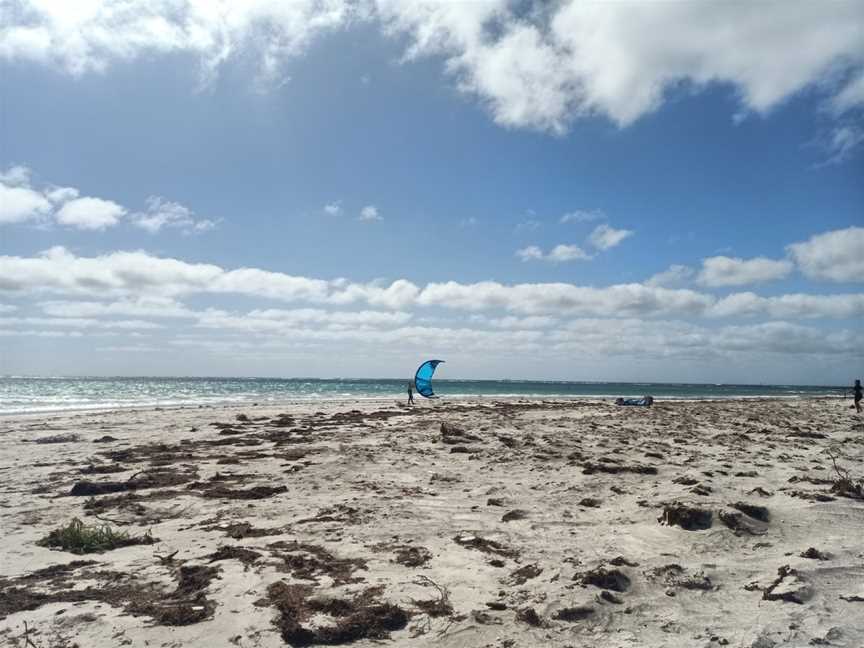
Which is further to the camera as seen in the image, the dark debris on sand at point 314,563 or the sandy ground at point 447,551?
the dark debris on sand at point 314,563

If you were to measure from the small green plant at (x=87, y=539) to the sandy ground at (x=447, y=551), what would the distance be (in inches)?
7.3

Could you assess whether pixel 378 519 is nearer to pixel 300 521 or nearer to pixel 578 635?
pixel 300 521

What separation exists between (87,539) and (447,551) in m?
4.41

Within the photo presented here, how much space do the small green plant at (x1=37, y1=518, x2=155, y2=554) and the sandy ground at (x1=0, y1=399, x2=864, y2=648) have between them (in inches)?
7.3

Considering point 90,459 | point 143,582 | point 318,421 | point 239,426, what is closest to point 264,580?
point 143,582

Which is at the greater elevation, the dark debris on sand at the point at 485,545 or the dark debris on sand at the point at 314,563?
the dark debris on sand at the point at 485,545

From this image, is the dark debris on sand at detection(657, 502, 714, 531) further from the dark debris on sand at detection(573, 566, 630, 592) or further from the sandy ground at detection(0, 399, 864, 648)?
the dark debris on sand at detection(573, 566, 630, 592)

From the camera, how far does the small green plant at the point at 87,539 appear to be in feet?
21.5

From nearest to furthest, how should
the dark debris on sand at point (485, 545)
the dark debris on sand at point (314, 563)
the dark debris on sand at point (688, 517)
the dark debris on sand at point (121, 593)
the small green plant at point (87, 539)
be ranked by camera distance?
the dark debris on sand at point (121, 593)
the dark debris on sand at point (314, 563)
the dark debris on sand at point (485, 545)
the small green plant at point (87, 539)
the dark debris on sand at point (688, 517)

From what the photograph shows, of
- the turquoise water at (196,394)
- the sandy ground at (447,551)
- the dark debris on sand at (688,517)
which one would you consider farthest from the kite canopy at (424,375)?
the dark debris on sand at (688,517)

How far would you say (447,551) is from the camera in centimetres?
639

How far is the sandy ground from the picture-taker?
466 centimetres

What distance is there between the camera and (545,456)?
474 inches

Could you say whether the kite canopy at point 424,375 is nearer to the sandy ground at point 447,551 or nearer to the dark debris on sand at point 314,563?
the sandy ground at point 447,551
